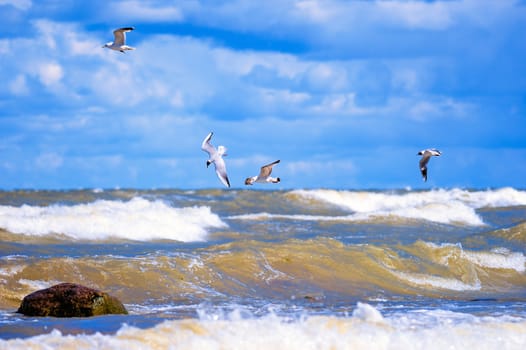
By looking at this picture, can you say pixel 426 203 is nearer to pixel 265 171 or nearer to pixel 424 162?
pixel 424 162

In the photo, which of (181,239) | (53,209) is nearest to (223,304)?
(181,239)

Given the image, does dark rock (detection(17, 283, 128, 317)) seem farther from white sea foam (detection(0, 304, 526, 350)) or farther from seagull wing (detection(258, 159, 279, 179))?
seagull wing (detection(258, 159, 279, 179))

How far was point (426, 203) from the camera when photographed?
37969 mm

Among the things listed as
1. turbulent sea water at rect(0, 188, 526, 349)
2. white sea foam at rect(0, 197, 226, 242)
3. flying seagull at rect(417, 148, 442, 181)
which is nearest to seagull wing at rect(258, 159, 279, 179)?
turbulent sea water at rect(0, 188, 526, 349)

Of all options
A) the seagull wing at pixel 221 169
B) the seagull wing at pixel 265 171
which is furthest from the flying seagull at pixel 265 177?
the seagull wing at pixel 221 169

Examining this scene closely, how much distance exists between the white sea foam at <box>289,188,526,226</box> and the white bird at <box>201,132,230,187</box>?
1458 cm

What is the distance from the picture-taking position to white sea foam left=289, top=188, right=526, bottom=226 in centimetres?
2936

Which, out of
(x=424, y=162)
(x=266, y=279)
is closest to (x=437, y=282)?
(x=424, y=162)

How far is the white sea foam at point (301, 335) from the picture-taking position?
8680 millimetres

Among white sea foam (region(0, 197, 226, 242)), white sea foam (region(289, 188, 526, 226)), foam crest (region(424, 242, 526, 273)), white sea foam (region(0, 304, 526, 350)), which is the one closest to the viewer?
white sea foam (region(0, 304, 526, 350))

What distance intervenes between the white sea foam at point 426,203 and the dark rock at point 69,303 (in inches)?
714

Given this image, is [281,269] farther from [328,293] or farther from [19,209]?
[19,209]

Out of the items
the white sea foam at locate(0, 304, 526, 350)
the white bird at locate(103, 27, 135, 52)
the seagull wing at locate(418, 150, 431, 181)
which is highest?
the white bird at locate(103, 27, 135, 52)

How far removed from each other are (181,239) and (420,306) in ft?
29.9
